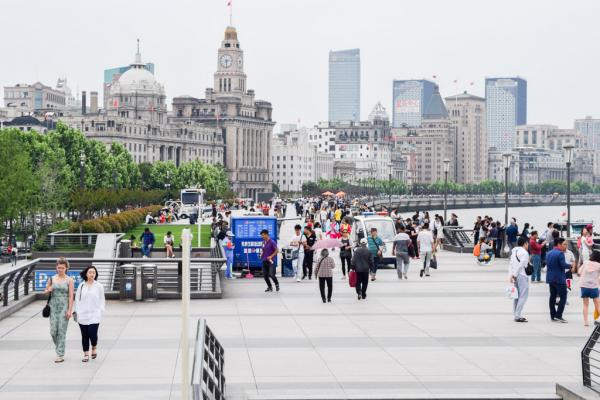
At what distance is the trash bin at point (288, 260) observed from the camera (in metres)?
32.1

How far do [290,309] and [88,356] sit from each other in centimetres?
781

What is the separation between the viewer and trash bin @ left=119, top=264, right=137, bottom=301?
984 inches

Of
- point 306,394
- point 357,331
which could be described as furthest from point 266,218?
point 306,394

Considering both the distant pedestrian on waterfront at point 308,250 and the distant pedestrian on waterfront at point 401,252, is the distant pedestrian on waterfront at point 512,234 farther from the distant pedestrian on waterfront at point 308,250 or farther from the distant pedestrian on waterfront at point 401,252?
the distant pedestrian on waterfront at point 308,250

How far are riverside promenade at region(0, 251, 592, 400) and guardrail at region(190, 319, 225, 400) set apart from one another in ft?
2.26

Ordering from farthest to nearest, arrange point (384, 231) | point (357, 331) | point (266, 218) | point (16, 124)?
point (16, 124) → point (384, 231) → point (266, 218) → point (357, 331)

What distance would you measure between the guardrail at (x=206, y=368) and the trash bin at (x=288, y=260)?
17902 mm

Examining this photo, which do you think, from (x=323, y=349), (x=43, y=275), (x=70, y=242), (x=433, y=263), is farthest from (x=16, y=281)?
(x=70, y=242)

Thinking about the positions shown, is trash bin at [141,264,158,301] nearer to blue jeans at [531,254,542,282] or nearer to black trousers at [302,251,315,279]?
black trousers at [302,251,315,279]

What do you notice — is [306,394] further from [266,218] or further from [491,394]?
[266,218]

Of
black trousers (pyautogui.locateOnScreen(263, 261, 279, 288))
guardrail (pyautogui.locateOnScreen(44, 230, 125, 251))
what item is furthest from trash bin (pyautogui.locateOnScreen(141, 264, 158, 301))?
guardrail (pyautogui.locateOnScreen(44, 230, 125, 251))

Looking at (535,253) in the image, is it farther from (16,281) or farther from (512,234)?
(16,281)

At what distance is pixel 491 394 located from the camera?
535 inches

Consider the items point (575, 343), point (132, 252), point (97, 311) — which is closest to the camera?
point (97, 311)
